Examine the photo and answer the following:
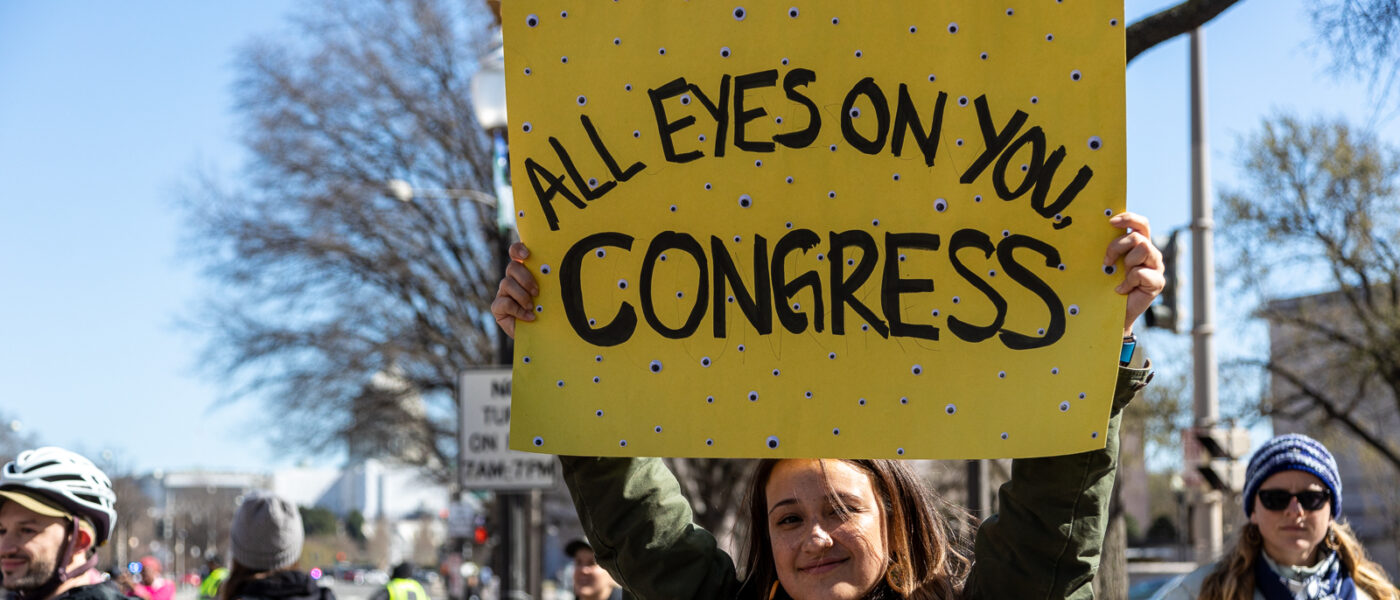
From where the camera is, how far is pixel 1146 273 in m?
2.29

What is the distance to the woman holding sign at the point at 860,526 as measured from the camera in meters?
2.33

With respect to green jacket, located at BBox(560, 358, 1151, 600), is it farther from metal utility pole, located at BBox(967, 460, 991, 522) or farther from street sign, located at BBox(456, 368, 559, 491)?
street sign, located at BBox(456, 368, 559, 491)

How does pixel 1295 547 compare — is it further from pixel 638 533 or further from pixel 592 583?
pixel 592 583

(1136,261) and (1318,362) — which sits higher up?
(1136,261)

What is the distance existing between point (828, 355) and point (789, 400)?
0.34 ft

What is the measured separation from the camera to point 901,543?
255 cm

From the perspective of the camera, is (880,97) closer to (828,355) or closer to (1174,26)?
(828,355)

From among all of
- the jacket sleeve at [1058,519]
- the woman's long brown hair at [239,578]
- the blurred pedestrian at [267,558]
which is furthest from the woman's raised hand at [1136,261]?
the woman's long brown hair at [239,578]

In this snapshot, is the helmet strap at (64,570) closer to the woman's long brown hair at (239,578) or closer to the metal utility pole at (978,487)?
the woman's long brown hair at (239,578)

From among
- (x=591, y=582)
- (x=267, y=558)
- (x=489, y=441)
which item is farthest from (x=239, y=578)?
(x=489, y=441)

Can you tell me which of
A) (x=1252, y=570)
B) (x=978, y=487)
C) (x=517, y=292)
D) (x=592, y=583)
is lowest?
(x=592, y=583)

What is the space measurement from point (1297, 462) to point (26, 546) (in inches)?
135

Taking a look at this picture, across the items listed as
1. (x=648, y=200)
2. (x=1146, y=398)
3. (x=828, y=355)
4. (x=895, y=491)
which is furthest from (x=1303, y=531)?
(x=1146, y=398)

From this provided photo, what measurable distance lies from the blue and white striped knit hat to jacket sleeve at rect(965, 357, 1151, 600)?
1.69 meters
